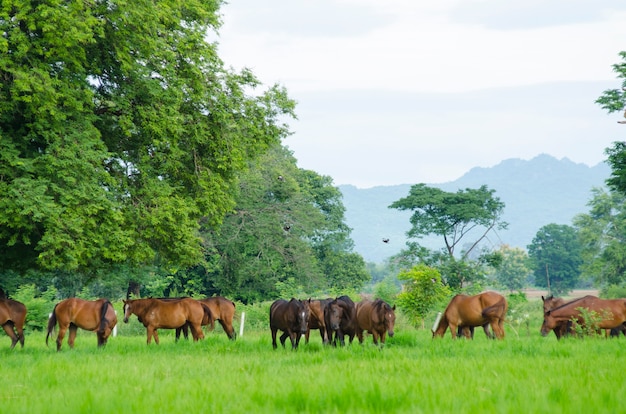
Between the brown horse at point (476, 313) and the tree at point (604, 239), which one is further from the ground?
the tree at point (604, 239)

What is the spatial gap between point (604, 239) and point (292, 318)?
82.7 metres

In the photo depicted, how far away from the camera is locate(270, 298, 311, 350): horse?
20.6 metres

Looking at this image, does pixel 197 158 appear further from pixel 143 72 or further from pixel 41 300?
pixel 41 300

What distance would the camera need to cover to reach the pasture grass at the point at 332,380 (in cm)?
953

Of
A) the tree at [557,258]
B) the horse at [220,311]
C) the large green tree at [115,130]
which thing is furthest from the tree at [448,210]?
the tree at [557,258]

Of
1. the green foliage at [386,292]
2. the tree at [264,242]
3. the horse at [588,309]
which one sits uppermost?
the tree at [264,242]

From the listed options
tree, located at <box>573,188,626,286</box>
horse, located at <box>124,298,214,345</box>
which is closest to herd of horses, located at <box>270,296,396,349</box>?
horse, located at <box>124,298,214,345</box>

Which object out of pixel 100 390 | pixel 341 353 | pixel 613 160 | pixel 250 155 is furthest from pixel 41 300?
pixel 613 160

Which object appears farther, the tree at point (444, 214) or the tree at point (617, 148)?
the tree at point (444, 214)

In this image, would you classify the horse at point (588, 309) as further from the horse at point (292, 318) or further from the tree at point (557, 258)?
the tree at point (557, 258)

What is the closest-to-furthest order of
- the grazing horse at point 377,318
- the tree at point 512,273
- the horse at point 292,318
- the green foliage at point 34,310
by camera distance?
the horse at point 292,318 → the grazing horse at point 377,318 → the green foliage at point 34,310 → the tree at point 512,273

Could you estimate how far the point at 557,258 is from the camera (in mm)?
142375

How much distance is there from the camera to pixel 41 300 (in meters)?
39.9

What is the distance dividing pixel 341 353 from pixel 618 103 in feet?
126
